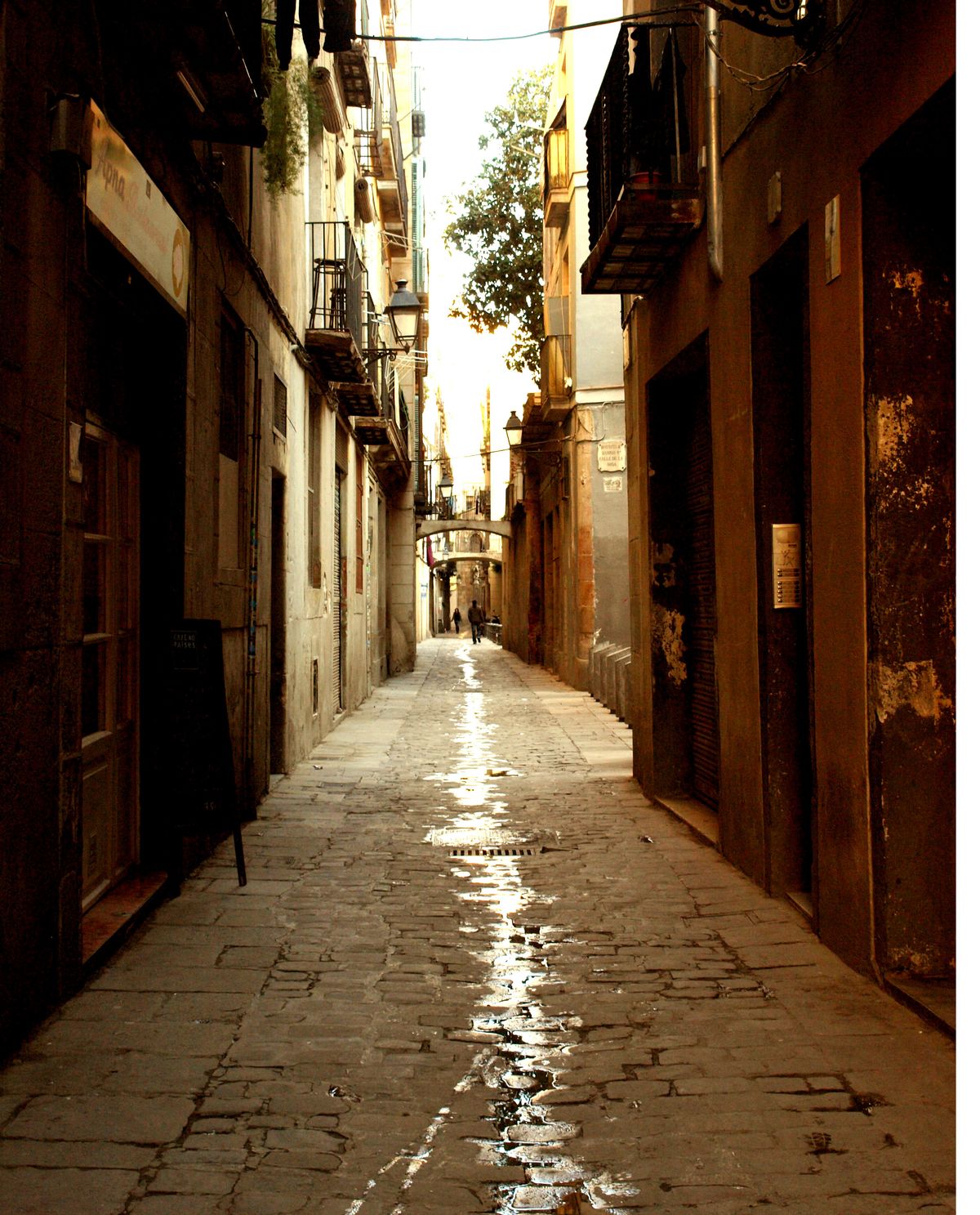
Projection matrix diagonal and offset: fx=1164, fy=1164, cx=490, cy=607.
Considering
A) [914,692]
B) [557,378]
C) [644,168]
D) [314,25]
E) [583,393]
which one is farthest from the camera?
[557,378]

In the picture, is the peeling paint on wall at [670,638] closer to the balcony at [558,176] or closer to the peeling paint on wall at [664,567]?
the peeling paint on wall at [664,567]

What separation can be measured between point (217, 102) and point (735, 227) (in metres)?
3.02

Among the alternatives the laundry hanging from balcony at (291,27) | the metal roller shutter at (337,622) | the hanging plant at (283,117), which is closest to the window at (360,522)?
the metal roller shutter at (337,622)

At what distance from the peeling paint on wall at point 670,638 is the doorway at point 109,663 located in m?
Result: 4.18

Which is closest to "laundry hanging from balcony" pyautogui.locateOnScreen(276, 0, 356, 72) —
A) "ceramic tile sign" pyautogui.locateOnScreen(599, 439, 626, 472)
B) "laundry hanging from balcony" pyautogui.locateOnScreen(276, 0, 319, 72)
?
"laundry hanging from balcony" pyautogui.locateOnScreen(276, 0, 319, 72)

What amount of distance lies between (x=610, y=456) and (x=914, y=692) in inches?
657

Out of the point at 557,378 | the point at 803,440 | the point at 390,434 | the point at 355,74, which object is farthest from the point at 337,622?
the point at 803,440

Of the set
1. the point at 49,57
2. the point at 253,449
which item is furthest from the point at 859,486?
the point at 253,449

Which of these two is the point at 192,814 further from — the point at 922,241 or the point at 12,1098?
the point at 922,241

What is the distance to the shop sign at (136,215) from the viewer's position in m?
4.91

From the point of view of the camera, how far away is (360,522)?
20141mm

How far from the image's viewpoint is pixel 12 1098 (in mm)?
3670

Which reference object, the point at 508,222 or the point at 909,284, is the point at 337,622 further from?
the point at 508,222

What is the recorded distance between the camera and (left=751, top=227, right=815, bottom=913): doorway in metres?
6.27
